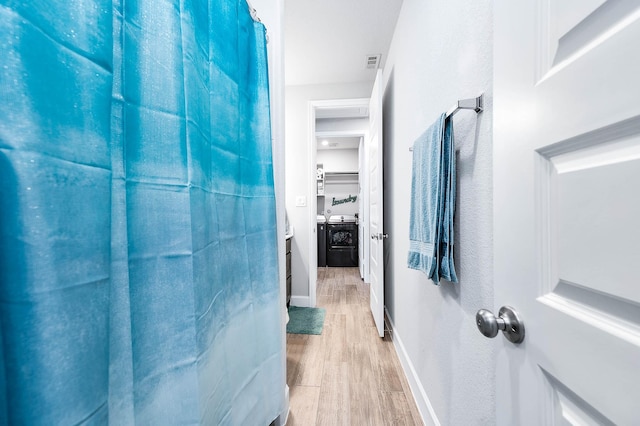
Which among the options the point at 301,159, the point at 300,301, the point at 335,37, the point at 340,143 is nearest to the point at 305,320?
the point at 300,301

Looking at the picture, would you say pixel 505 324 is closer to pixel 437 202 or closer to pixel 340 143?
pixel 437 202

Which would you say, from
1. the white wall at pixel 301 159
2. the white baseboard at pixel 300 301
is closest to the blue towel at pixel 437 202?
the white wall at pixel 301 159

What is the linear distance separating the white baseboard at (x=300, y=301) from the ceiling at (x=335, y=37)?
2513 millimetres

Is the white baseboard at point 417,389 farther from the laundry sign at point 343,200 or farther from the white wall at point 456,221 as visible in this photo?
the laundry sign at point 343,200

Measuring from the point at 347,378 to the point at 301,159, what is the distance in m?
2.17

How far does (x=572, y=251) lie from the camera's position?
376 mm

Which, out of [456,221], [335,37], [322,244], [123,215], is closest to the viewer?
[123,215]

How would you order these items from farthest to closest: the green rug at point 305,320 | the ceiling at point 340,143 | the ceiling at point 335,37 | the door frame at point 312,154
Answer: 1. the ceiling at point 340,143
2. the door frame at point 312,154
3. the green rug at point 305,320
4. the ceiling at point 335,37

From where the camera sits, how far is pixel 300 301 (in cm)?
287

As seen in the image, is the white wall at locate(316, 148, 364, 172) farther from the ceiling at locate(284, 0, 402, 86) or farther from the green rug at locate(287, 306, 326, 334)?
the green rug at locate(287, 306, 326, 334)

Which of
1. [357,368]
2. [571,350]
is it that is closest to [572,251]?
[571,350]

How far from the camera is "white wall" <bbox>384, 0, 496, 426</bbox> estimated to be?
2.51 feet

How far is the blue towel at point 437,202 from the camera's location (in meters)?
0.93

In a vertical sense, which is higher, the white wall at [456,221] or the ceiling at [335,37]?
the ceiling at [335,37]
